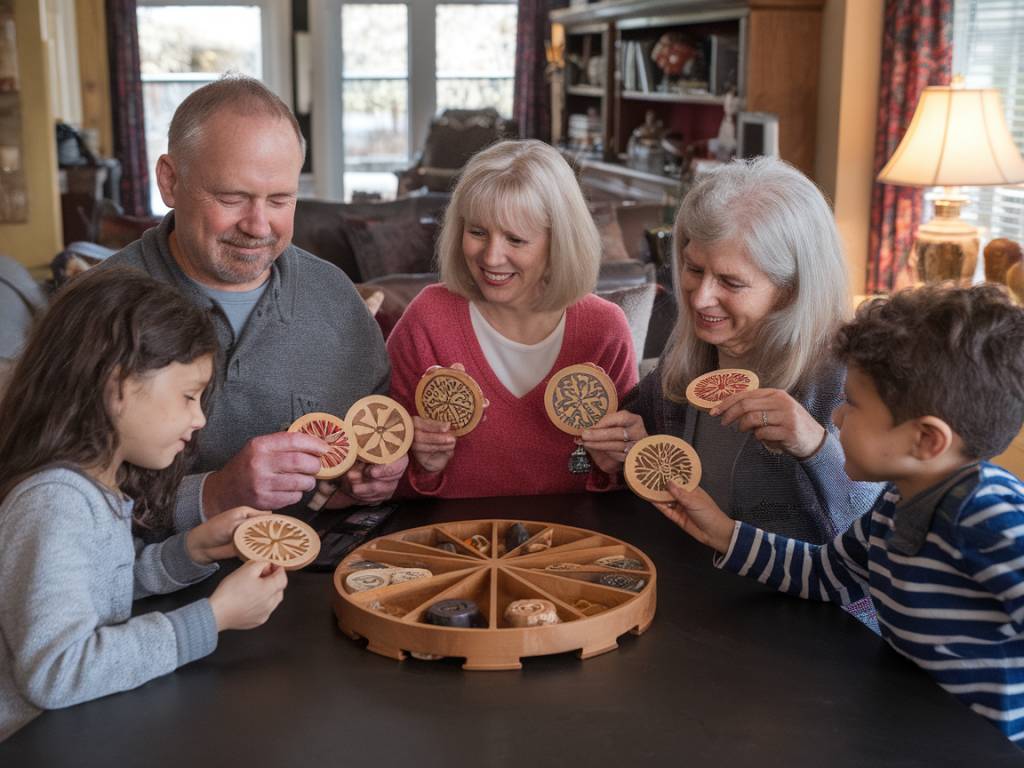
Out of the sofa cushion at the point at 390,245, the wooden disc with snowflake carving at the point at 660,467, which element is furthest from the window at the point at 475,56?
the wooden disc with snowflake carving at the point at 660,467

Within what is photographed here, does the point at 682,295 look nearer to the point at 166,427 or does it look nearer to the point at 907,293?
the point at 907,293

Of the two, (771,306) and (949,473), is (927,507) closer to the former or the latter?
(949,473)

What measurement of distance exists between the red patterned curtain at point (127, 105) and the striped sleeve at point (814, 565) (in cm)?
866

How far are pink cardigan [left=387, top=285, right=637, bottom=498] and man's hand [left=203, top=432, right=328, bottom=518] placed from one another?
0.53 m

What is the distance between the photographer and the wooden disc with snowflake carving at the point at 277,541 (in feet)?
5.20

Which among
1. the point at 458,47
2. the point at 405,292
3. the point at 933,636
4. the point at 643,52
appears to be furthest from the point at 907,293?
the point at 458,47

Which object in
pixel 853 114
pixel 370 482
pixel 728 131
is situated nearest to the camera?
pixel 370 482

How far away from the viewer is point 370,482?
6.89 feet

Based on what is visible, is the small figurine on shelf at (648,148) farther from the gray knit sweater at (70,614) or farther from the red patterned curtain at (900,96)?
the gray knit sweater at (70,614)

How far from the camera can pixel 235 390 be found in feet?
7.45

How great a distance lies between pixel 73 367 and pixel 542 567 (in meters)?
0.69

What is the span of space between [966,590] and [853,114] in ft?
13.2

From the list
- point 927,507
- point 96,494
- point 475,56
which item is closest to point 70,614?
point 96,494

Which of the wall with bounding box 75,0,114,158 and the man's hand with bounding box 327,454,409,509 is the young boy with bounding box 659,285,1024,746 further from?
the wall with bounding box 75,0,114,158
